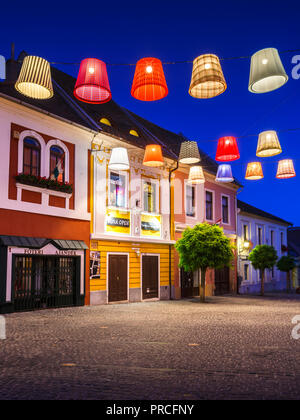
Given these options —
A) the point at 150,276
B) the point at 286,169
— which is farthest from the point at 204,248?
the point at 286,169

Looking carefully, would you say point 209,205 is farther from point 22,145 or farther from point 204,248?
point 22,145

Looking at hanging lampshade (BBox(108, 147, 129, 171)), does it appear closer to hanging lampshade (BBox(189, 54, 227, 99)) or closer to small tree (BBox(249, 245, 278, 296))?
hanging lampshade (BBox(189, 54, 227, 99))

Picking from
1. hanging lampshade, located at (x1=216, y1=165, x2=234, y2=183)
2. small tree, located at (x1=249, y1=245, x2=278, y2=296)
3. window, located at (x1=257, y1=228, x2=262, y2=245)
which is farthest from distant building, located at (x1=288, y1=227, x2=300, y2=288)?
hanging lampshade, located at (x1=216, y1=165, x2=234, y2=183)

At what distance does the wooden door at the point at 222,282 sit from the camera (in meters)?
24.8

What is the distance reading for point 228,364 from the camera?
587 centimetres

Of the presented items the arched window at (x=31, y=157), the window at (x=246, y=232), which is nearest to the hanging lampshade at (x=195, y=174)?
the arched window at (x=31, y=157)

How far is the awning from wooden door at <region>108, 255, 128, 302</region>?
2.09 m

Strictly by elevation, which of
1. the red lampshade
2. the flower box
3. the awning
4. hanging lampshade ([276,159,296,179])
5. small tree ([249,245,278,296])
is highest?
the red lampshade

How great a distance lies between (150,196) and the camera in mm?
19984

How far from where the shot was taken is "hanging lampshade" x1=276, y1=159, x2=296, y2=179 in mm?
13605

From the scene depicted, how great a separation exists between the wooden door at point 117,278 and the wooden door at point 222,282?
8.70m

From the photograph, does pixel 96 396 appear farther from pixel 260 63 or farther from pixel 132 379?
pixel 260 63

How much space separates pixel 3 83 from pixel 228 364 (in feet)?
38.8
